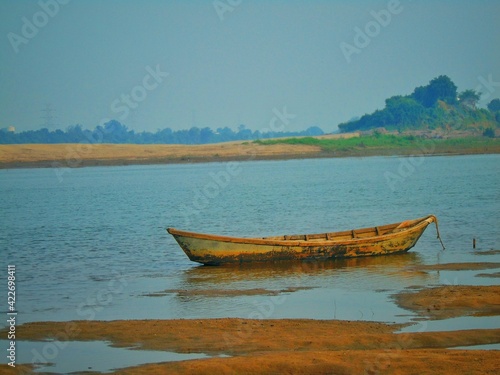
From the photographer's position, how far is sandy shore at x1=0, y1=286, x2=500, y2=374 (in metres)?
12.6

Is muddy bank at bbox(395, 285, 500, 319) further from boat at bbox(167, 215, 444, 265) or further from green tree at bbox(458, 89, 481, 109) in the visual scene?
green tree at bbox(458, 89, 481, 109)

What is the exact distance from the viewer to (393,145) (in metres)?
116

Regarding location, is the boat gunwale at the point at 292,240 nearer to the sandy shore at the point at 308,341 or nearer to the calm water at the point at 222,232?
the calm water at the point at 222,232

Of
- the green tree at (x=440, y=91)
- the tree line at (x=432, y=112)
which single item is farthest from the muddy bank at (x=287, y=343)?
the green tree at (x=440, y=91)

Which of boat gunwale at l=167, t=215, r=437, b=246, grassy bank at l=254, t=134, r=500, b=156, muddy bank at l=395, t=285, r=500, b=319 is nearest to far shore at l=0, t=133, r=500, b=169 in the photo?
grassy bank at l=254, t=134, r=500, b=156

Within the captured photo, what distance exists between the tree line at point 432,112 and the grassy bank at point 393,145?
1580cm

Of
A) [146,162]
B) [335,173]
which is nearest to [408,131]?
[146,162]

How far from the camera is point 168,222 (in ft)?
131

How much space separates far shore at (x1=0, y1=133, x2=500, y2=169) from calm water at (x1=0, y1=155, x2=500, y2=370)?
3458 centimetres

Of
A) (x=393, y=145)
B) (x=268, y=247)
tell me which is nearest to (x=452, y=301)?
(x=268, y=247)

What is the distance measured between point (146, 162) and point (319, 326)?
93.3 meters

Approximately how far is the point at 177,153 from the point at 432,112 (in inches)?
1851

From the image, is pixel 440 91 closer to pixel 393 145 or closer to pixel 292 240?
pixel 393 145

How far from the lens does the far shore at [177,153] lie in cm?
10238
